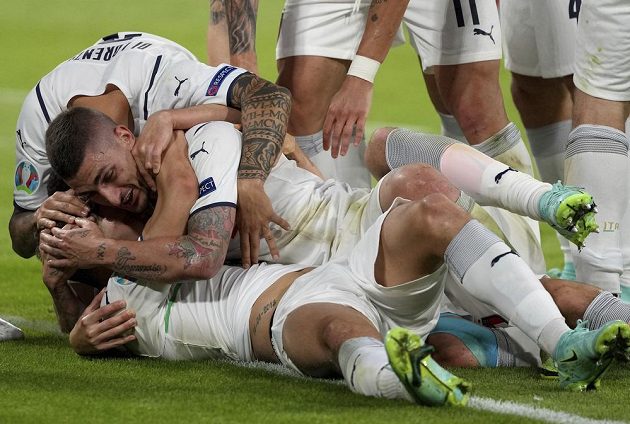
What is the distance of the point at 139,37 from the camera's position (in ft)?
16.3

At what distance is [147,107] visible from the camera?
4.56m

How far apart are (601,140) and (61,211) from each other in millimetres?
1897

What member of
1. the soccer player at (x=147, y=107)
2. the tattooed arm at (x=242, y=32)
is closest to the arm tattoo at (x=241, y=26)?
the tattooed arm at (x=242, y=32)

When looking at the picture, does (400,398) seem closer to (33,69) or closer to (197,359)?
(197,359)

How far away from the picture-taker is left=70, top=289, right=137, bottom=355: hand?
3.96 meters

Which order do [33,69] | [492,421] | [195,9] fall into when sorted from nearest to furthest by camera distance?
1. [492,421]
2. [33,69]
3. [195,9]

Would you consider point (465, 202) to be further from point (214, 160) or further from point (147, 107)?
point (147, 107)

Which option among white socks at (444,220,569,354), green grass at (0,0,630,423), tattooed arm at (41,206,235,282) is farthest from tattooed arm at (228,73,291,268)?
white socks at (444,220,569,354)

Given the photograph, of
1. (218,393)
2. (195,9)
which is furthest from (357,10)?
(195,9)

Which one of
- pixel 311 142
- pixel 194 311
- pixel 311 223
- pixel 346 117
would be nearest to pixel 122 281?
pixel 194 311

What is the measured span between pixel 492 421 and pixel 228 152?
60.3 inches

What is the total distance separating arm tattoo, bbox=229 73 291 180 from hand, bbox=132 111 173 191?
0.27m

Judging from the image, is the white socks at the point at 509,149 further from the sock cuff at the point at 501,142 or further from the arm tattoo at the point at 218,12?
the arm tattoo at the point at 218,12

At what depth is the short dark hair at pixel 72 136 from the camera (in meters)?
4.04
